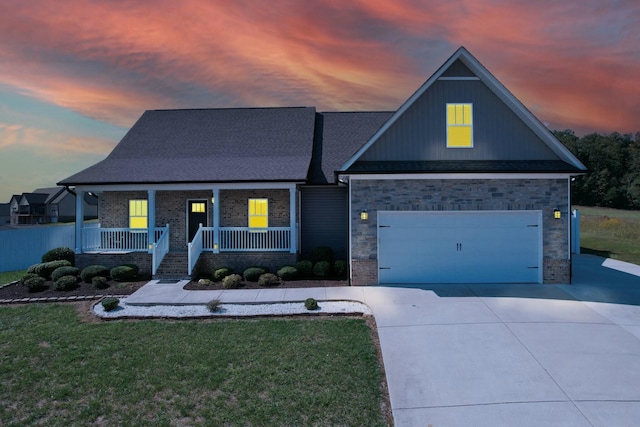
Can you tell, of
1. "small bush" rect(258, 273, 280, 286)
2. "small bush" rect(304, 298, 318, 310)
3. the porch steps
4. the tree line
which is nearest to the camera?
"small bush" rect(304, 298, 318, 310)

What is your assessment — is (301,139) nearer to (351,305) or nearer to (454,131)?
(454,131)

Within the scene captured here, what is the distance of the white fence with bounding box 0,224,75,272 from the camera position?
59.1 feet

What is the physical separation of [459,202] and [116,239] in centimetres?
1395

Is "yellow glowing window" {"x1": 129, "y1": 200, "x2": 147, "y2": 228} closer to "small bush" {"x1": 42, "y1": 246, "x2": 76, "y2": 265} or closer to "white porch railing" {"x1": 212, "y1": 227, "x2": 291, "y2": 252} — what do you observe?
"small bush" {"x1": 42, "y1": 246, "x2": 76, "y2": 265}

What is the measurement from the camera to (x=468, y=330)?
8.55m

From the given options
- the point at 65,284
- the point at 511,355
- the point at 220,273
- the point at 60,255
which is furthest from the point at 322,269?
the point at 60,255

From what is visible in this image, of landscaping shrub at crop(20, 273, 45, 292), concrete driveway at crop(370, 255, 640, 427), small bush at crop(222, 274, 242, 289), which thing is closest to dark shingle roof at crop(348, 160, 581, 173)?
concrete driveway at crop(370, 255, 640, 427)

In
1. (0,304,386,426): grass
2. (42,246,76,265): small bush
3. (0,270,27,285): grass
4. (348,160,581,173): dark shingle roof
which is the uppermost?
(348,160,581,173): dark shingle roof

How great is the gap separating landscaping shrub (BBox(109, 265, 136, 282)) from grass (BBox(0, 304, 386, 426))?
13.4 feet

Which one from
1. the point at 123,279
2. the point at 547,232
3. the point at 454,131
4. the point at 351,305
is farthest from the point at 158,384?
the point at 547,232

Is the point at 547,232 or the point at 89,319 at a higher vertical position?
the point at 547,232

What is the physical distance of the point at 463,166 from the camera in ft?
40.3

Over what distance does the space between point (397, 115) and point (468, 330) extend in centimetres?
725

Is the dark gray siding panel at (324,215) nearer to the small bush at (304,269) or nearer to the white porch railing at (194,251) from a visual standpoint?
the small bush at (304,269)
